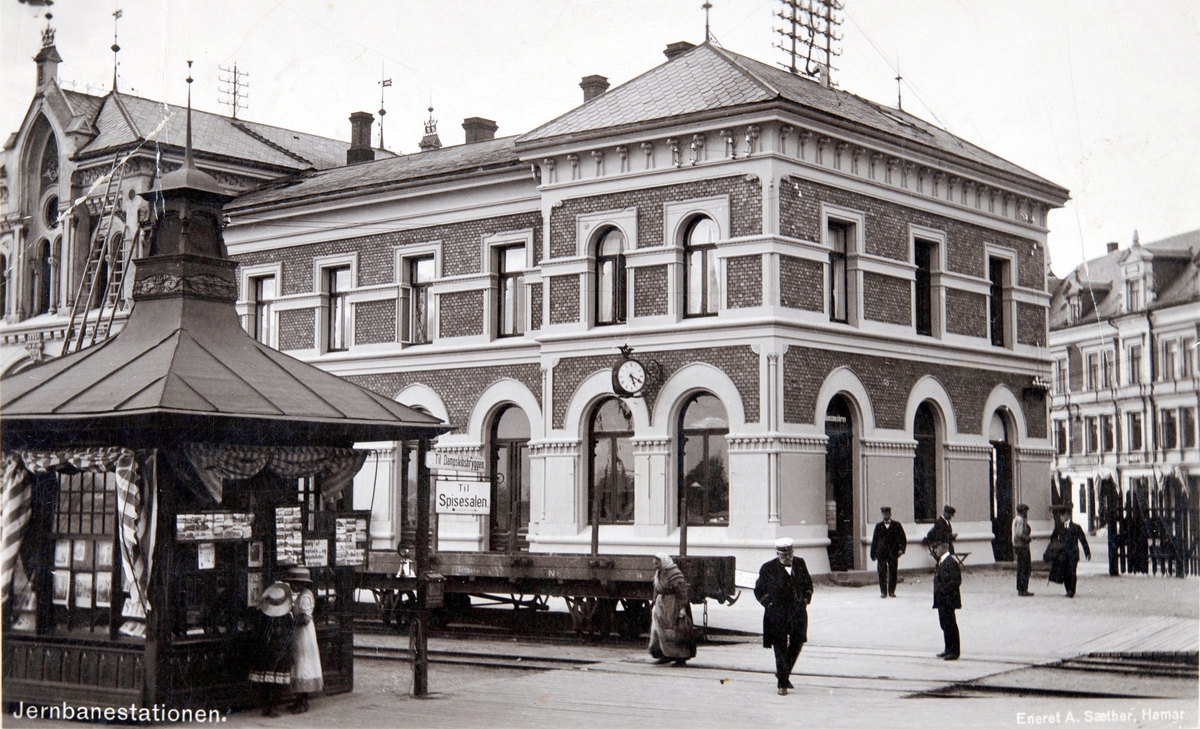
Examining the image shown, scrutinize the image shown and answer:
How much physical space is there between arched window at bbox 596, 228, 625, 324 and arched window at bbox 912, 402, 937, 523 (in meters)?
6.48

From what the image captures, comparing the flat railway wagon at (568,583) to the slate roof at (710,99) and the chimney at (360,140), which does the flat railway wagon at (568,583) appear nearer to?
the slate roof at (710,99)

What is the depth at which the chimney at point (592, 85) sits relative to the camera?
30.5 metres

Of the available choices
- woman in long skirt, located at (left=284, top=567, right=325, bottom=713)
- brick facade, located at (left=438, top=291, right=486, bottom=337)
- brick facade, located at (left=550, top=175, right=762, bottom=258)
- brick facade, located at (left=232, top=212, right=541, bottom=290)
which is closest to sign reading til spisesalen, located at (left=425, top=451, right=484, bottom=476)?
woman in long skirt, located at (left=284, top=567, right=325, bottom=713)

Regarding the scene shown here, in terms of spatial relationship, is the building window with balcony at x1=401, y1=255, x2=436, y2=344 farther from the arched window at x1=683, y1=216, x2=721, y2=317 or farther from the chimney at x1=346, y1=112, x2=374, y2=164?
the chimney at x1=346, y1=112, x2=374, y2=164

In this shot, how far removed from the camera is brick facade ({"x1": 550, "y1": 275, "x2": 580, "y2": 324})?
85.4ft

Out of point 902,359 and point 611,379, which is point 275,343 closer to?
point 611,379

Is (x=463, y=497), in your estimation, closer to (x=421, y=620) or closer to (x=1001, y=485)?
(x=421, y=620)

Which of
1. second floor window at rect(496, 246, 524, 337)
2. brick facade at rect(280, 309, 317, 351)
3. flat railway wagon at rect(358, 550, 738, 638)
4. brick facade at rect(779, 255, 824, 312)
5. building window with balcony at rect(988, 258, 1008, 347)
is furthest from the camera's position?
brick facade at rect(280, 309, 317, 351)

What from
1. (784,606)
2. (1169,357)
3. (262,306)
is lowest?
(784,606)

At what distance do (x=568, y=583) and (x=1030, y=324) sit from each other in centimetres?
1669

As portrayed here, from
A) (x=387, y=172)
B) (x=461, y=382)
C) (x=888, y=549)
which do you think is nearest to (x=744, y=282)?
(x=888, y=549)

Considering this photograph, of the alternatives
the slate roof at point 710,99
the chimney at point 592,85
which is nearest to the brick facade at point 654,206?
the slate roof at point 710,99

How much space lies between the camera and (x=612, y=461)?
25.6 metres

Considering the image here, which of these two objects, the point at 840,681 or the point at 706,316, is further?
the point at 706,316
